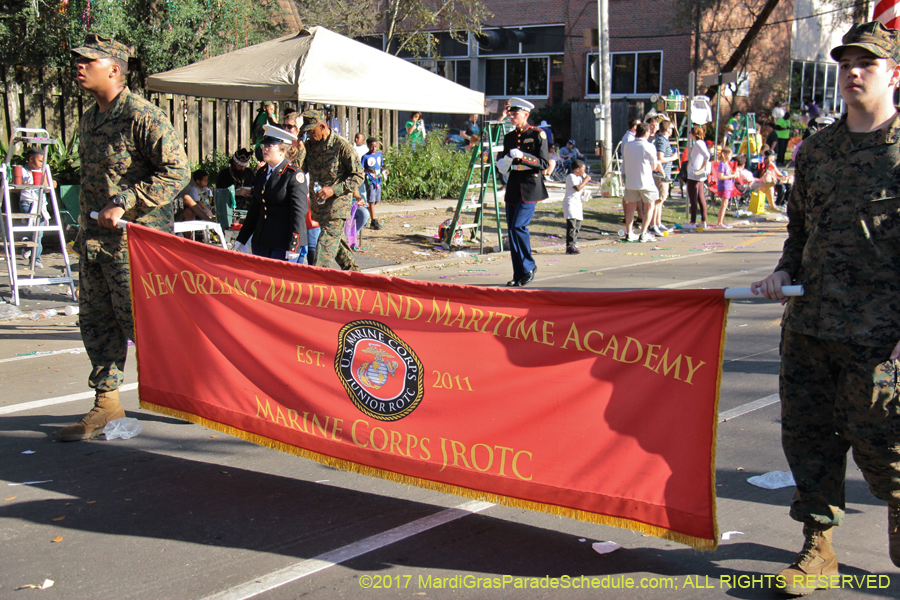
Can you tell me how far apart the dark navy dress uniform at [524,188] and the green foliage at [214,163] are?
282 inches

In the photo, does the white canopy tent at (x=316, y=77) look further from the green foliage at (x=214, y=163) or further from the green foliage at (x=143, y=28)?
the green foliage at (x=214, y=163)

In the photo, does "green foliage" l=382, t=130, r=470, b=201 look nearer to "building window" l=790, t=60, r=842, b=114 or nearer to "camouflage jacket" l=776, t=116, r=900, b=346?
"camouflage jacket" l=776, t=116, r=900, b=346

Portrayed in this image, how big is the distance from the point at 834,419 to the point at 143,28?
14.7 m

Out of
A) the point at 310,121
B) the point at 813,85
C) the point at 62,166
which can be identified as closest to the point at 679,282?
the point at 310,121

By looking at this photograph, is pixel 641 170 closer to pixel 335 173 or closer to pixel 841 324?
pixel 335 173

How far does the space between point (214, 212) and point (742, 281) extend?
8.11 m

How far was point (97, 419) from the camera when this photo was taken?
5.13 m

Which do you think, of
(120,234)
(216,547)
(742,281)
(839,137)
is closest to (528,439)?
(216,547)

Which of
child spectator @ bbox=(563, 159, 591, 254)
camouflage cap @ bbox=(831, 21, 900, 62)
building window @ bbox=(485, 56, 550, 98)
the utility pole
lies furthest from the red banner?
building window @ bbox=(485, 56, 550, 98)

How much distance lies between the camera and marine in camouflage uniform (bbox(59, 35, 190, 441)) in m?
5.04

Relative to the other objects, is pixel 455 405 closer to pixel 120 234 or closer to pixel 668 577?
pixel 668 577

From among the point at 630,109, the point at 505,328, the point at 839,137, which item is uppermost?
the point at 630,109

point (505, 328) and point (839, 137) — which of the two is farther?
point (505, 328)

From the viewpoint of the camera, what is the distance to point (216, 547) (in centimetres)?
367
